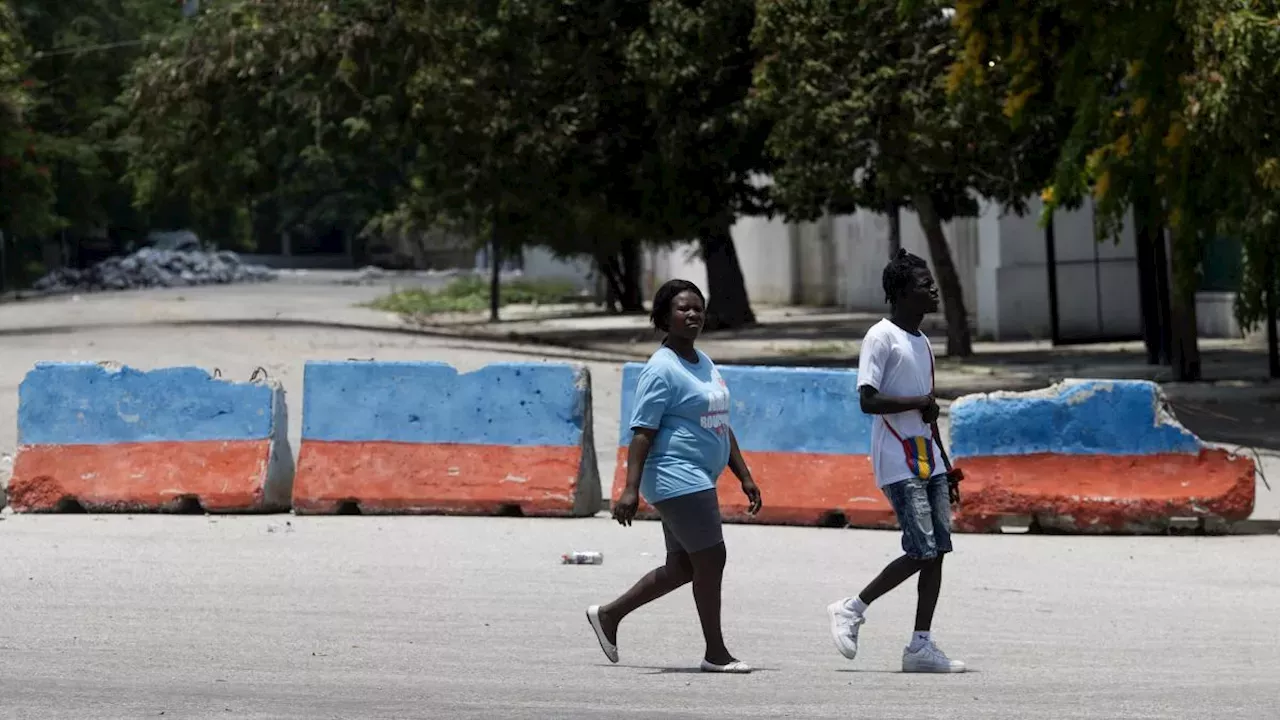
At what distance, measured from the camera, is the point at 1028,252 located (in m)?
32.4

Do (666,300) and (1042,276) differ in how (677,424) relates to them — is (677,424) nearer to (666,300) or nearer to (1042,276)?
(666,300)

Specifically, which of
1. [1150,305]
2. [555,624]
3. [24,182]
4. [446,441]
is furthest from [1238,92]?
[24,182]

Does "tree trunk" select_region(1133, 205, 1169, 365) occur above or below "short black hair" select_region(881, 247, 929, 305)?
below

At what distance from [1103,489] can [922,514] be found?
16.4 ft

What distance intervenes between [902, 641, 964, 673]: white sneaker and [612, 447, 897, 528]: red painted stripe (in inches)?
189

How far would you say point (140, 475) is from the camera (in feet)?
43.4

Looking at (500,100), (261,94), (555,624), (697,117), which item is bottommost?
(555,624)

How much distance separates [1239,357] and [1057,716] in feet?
69.1

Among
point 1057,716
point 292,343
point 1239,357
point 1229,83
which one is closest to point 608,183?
point 292,343

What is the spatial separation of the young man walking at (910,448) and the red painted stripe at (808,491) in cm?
478

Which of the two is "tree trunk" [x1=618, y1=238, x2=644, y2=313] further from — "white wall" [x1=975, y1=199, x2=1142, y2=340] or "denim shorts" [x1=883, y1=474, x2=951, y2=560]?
"denim shorts" [x1=883, y1=474, x2=951, y2=560]

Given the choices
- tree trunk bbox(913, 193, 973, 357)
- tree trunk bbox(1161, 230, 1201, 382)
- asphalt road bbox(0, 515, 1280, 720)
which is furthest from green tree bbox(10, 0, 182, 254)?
asphalt road bbox(0, 515, 1280, 720)

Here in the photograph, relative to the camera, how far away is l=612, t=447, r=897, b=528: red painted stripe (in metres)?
12.4

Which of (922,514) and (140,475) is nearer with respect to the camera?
(922,514)
